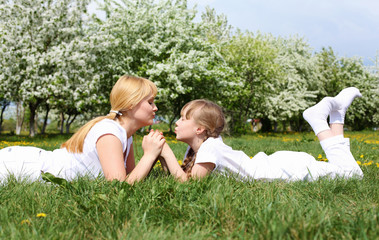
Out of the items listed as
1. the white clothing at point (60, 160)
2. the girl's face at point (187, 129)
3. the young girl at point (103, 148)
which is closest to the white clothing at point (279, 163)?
the girl's face at point (187, 129)

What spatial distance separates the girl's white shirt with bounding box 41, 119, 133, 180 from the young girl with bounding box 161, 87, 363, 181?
2.12 feet

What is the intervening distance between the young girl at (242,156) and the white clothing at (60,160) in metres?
0.69

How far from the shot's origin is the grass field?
1916 mm

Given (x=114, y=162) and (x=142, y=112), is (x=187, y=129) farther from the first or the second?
(x=114, y=162)

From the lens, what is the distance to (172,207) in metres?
2.41

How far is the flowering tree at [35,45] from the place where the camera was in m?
15.3

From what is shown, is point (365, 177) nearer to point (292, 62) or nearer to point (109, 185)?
point (109, 185)

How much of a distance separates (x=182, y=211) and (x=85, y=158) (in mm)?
1438

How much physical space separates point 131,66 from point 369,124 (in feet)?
108

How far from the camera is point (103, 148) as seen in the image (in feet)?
10.2

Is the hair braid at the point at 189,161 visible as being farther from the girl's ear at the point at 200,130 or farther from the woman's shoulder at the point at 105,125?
the woman's shoulder at the point at 105,125

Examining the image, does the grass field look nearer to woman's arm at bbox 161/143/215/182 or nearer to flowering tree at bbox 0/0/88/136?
woman's arm at bbox 161/143/215/182

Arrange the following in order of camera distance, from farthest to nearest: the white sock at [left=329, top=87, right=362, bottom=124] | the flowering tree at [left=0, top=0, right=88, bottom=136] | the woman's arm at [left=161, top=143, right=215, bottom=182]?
the flowering tree at [left=0, top=0, right=88, bottom=136] < the white sock at [left=329, top=87, right=362, bottom=124] < the woman's arm at [left=161, top=143, right=215, bottom=182]

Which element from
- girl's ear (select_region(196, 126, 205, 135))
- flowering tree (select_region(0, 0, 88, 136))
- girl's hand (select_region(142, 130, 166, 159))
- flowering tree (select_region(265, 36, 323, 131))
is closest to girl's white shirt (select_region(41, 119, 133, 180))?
girl's hand (select_region(142, 130, 166, 159))
